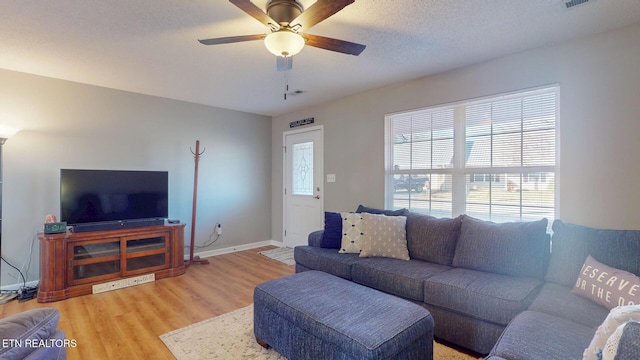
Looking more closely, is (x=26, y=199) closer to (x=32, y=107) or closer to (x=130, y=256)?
(x=32, y=107)

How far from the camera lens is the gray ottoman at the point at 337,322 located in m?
1.53

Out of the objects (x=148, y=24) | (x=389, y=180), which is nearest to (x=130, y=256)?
(x=148, y=24)

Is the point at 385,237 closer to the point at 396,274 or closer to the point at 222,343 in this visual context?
the point at 396,274

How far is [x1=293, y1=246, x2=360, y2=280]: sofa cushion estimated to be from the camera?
282 cm

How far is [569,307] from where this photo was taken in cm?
176

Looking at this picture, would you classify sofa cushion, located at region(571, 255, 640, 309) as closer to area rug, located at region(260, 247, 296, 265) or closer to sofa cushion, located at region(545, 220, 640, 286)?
sofa cushion, located at region(545, 220, 640, 286)

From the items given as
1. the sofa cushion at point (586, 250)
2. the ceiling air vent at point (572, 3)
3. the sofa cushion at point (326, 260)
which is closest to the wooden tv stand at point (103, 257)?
the sofa cushion at point (326, 260)

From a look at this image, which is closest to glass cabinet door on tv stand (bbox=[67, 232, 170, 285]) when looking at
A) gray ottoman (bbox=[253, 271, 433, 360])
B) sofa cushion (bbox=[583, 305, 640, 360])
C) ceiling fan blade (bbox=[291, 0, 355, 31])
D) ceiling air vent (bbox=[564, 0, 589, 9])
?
gray ottoman (bbox=[253, 271, 433, 360])

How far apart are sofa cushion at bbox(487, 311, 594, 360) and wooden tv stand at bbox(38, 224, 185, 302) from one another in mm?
3642

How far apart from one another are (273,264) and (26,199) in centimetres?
296

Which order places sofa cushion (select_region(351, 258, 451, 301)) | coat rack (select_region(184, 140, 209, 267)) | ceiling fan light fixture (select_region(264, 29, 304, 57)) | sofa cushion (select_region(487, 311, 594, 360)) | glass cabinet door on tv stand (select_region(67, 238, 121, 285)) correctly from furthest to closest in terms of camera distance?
coat rack (select_region(184, 140, 209, 267))
glass cabinet door on tv stand (select_region(67, 238, 121, 285))
sofa cushion (select_region(351, 258, 451, 301))
ceiling fan light fixture (select_region(264, 29, 304, 57))
sofa cushion (select_region(487, 311, 594, 360))

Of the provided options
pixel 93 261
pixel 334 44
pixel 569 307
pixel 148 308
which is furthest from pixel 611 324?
pixel 93 261

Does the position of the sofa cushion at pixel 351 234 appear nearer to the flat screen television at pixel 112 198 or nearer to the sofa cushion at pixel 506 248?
the sofa cushion at pixel 506 248

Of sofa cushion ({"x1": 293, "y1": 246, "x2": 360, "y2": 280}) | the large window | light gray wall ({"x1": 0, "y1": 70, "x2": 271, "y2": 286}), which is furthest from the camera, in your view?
light gray wall ({"x1": 0, "y1": 70, "x2": 271, "y2": 286})
